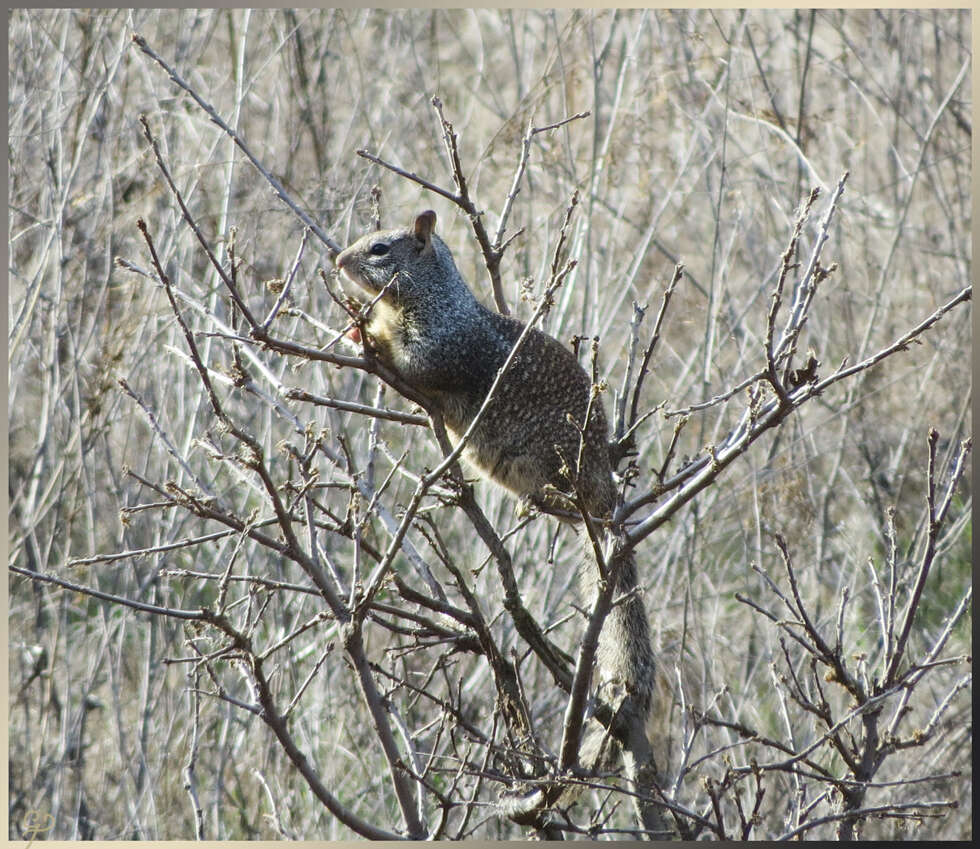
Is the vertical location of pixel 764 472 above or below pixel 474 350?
above

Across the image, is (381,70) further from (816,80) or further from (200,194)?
(816,80)

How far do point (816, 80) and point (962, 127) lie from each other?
3.70 feet

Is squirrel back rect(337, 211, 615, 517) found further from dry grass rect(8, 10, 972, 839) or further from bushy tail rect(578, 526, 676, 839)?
dry grass rect(8, 10, 972, 839)

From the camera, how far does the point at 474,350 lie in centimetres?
329

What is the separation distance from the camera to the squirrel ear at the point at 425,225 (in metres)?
3.34

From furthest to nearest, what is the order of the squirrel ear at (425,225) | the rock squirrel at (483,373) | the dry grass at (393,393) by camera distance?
the dry grass at (393,393)
the squirrel ear at (425,225)
the rock squirrel at (483,373)

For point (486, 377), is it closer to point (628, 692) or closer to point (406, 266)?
point (406, 266)

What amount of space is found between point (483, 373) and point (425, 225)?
0.48m

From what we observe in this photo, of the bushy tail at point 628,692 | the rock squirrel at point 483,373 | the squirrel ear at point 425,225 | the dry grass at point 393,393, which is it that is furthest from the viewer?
the dry grass at point 393,393

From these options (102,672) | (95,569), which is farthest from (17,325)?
(102,672)

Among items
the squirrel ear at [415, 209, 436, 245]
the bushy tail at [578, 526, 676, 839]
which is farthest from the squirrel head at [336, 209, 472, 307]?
the bushy tail at [578, 526, 676, 839]

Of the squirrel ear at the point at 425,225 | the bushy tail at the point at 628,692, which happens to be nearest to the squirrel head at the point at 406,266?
the squirrel ear at the point at 425,225

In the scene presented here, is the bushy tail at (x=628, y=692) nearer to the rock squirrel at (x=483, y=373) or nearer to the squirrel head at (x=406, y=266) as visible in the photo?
the rock squirrel at (x=483, y=373)

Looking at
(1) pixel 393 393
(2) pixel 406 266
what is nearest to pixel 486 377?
(2) pixel 406 266
